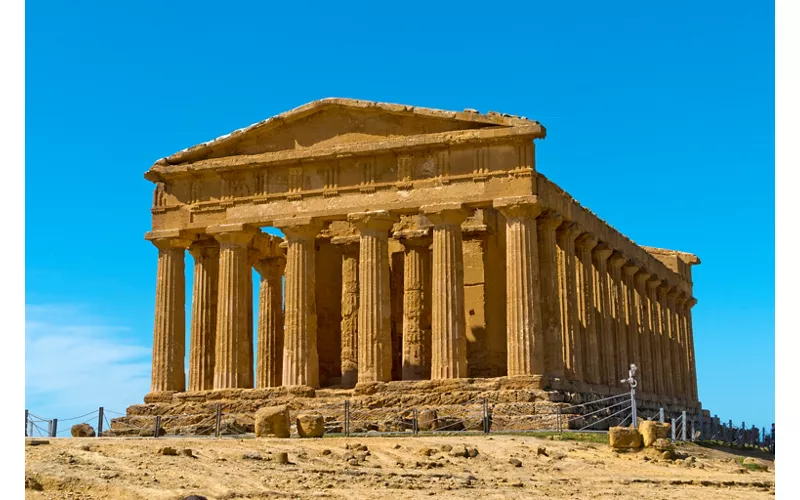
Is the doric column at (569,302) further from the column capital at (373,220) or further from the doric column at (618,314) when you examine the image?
the column capital at (373,220)

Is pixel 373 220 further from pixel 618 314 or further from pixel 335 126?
pixel 618 314

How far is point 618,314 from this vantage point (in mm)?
46250

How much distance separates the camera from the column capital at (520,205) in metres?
36.1

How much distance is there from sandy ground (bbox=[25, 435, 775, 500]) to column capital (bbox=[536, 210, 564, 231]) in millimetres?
10298

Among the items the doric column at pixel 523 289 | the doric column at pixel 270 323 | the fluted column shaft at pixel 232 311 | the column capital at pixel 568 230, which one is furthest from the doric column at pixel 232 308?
the column capital at pixel 568 230

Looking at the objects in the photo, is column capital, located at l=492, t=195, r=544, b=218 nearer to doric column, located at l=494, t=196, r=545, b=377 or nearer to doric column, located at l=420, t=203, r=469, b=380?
doric column, located at l=494, t=196, r=545, b=377

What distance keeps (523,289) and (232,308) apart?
Answer: 10.1m

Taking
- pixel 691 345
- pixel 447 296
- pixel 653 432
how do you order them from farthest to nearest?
pixel 691 345 → pixel 447 296 → pixel 653 432

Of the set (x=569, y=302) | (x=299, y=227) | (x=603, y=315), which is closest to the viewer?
(x=299, y=227)

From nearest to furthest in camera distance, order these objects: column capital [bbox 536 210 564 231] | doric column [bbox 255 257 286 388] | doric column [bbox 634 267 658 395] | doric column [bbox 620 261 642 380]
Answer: column capital [bbox 536 210 564 231]
doric column [bbox 255 257 286 388]
doric column [bbox 620 261 642 380]
doric column [bbox 634 267 658 395]

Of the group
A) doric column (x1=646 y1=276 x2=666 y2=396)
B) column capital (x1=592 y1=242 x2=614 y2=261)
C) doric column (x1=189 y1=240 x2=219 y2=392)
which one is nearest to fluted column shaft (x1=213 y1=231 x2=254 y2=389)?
doric column (x1=189 y1=240 x2=219 y2=392)

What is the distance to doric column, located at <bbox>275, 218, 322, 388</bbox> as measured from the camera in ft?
127

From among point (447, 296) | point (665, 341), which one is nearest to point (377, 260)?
point (447, 296)

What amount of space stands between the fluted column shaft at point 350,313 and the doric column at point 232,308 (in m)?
3.43
